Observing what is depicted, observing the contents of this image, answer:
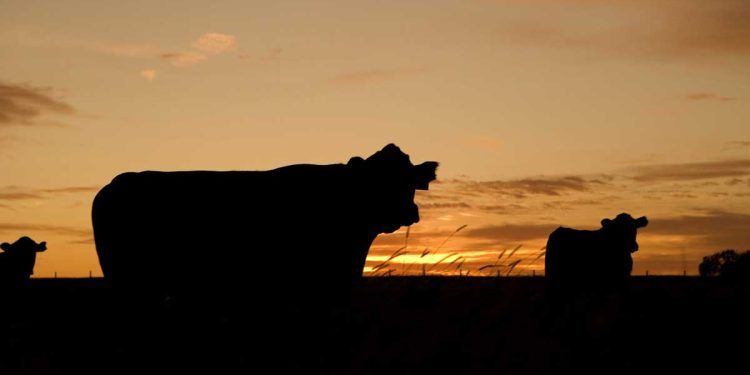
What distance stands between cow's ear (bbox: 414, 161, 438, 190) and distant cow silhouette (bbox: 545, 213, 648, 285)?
12286mm

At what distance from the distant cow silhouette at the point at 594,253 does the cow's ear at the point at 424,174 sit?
1229 centimetres

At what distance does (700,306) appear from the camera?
8844mm

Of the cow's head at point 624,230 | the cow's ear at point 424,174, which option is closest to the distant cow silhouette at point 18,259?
the cow's head at point 624,230

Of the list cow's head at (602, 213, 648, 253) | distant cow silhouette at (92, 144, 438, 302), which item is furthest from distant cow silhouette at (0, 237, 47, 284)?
cow's head at (602, 213, 648, 253)

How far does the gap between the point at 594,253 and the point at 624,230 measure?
1.39 m

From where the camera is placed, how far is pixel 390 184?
1246cm

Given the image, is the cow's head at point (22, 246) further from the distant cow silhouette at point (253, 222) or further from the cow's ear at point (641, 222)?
the cow's ear at point (641, 222)

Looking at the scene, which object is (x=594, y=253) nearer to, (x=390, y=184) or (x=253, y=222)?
(x=390, y=184)

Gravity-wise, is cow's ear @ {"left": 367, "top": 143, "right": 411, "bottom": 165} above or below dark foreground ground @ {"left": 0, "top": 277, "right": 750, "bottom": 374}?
above

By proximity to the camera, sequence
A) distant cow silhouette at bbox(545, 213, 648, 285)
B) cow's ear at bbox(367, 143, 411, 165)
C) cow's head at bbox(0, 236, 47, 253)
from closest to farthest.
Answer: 1. cow's ear at bbox(367, 143, 411, 165)
2. distant cow silhouette at bbox(545, 213, 648, 285)
3. cow's head at bbox(0, 236, 47, 253)

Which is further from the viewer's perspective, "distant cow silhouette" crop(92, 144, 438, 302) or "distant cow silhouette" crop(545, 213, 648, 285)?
"distant cow silhouette" crop(545, 213, 648, 285)

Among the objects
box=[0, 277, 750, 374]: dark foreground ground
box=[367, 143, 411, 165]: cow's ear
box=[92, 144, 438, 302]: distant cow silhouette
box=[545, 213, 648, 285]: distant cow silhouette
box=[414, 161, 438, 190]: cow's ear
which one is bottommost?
box=[545, 213, 648, 285]: distant cow silhouette

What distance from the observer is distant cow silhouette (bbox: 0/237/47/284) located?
84.4 feet

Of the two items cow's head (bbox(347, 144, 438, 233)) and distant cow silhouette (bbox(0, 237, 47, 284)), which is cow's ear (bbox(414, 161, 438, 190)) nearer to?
cow's head (bbox(347, 144, 438, 233))
